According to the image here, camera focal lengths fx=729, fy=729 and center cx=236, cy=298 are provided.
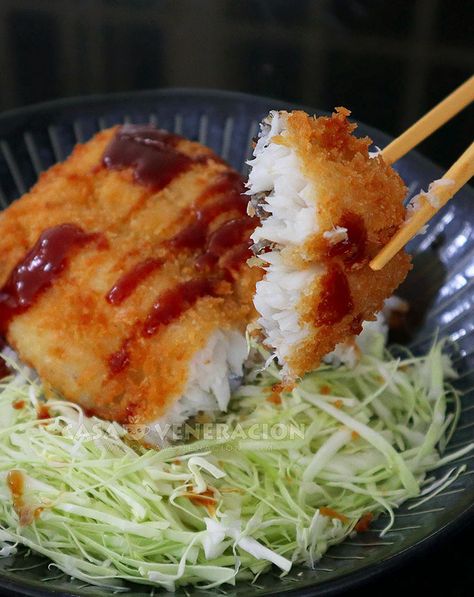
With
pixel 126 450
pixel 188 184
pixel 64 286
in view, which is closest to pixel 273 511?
pixel 126 450

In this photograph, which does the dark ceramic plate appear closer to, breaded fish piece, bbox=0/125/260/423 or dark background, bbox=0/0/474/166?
breaded fish piece, bbox=0/125/260/423

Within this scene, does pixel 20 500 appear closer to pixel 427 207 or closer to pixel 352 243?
pixel 352 243

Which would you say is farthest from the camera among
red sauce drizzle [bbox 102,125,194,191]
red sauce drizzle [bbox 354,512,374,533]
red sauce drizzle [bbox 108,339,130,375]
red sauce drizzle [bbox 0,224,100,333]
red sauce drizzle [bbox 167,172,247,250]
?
red sauce drizzle [bbox 102,125,194,191]

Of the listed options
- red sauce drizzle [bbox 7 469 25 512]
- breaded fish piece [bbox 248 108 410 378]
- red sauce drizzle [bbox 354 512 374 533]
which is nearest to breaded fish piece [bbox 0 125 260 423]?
red sauce drizzle [bbox 7 469 25 512]

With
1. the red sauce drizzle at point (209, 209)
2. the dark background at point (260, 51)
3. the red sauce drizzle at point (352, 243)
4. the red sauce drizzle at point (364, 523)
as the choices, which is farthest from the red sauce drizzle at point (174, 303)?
the dark background at point (260, 51)

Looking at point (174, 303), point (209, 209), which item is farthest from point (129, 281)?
point (209, 209)
